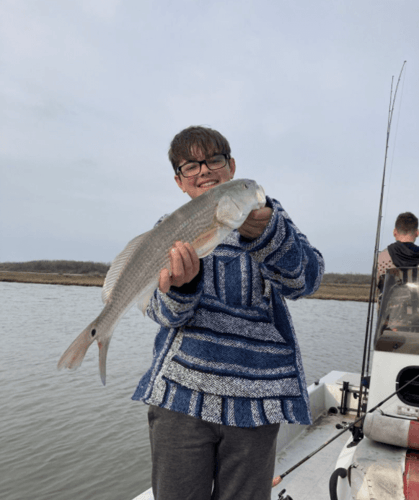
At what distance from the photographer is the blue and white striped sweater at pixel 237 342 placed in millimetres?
1832

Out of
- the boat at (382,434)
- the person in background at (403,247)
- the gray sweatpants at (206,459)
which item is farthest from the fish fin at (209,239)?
the person in background at (403,247)

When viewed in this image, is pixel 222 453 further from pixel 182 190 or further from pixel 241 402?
pixel 182 190

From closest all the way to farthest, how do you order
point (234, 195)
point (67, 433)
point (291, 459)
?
1. point (234, 195)
2. point (291, 459)
3. point (67, 433)

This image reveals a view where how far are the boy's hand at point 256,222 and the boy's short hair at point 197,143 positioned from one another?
672 mm

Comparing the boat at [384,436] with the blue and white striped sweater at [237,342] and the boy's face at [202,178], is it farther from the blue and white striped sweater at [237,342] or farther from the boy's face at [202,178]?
the boy's face at [202,178]

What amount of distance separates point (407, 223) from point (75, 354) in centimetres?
595

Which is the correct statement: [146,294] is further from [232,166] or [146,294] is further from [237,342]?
[232,166]

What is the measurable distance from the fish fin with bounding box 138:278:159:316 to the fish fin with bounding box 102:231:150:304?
0.53 ft

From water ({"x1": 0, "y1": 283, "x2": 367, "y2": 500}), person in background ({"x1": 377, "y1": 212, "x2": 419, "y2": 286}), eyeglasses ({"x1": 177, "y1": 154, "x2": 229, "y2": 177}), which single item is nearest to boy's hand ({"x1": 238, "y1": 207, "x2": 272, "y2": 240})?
eyeglasses ({"x1": 177, "y1": 154, "x2": 229, "y2": 177})

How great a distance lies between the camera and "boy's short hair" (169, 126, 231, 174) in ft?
7.29

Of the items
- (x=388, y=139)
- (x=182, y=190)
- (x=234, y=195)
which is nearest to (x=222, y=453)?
(x=234, y=195)

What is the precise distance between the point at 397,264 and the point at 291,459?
3.29 m

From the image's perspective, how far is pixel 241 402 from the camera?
1.86 m

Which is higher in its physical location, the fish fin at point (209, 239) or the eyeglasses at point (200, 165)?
the eyeglasses at point (200, 165)
